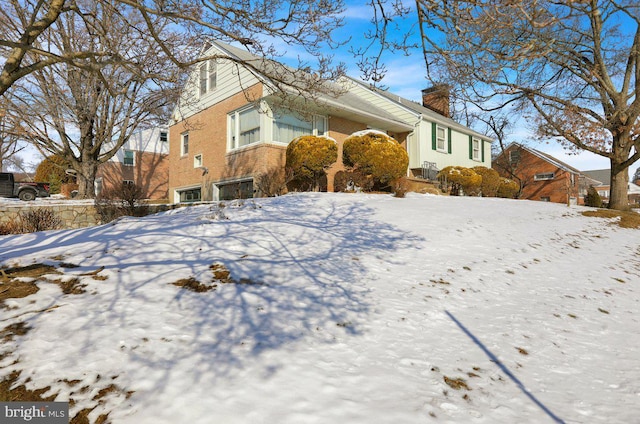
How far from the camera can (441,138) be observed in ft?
70.7

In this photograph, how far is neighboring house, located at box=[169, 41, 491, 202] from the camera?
14141mm

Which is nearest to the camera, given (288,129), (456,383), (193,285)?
(456,383)

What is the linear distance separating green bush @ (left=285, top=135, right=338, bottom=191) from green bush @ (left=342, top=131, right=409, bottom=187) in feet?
5.11

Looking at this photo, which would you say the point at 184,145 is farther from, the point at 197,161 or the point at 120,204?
the point at 120,204

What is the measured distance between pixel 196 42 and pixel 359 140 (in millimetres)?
8906

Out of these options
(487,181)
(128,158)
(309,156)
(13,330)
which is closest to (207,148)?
(309,156)

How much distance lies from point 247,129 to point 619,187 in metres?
16.6

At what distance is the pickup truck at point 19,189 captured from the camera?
20231mm

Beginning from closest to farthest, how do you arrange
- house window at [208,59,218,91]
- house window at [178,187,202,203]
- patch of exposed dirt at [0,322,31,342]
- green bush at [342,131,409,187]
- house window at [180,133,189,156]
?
patch of exposed dirt at [0,322,31,342], green bush at [342,131,409,187], house window at [208,59,218,91], house window at [178,187,202,203], house window at [180,133,189,156]

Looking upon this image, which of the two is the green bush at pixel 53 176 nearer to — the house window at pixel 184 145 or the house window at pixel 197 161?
the house window at pixel 184 145

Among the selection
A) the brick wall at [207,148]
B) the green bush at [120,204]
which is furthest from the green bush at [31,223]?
the brick wall at [207,148]

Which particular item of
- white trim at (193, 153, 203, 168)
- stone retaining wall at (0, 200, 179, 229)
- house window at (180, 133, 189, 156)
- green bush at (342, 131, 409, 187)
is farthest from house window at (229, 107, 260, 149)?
stone retaining wall at (0, 200, 179, 229)

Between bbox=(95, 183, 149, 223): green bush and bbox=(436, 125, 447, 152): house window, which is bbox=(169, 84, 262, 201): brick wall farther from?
bbox=(436, 125, 447, 152): house window

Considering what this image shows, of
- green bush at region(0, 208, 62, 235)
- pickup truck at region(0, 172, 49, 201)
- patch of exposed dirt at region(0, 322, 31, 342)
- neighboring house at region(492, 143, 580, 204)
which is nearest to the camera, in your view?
patch of exposed dirt at region(0, 322, 31, 342)
